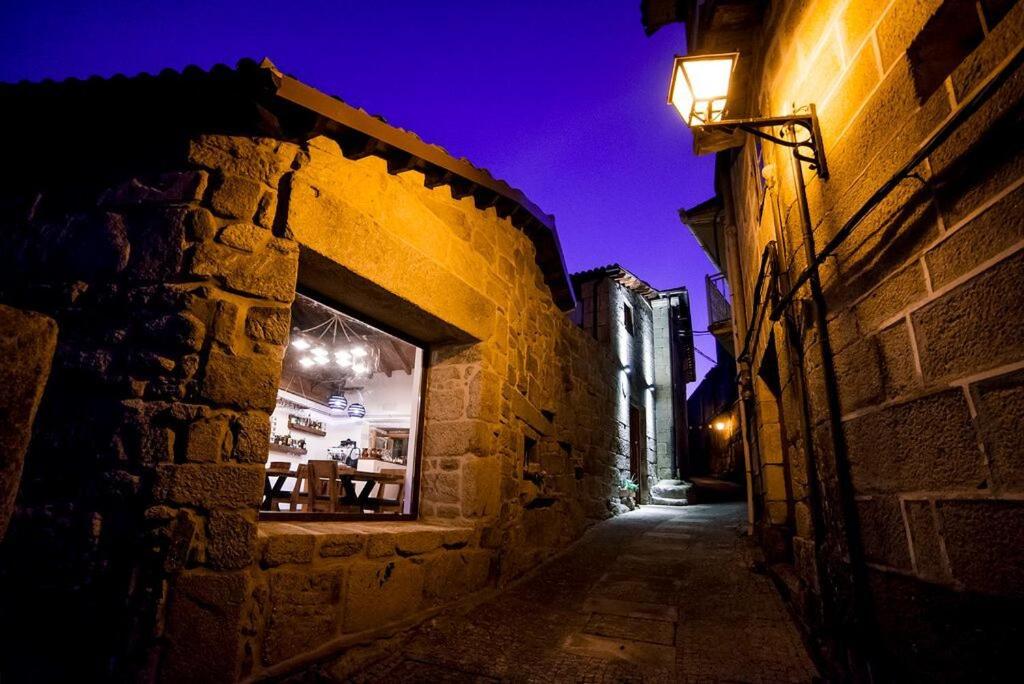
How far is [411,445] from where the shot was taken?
385 centimetres

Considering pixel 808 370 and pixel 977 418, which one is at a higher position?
pixel 808 370

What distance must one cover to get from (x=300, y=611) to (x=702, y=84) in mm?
3535

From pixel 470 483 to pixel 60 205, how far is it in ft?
9.78

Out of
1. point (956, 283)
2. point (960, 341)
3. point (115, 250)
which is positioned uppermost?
point (115, 250)

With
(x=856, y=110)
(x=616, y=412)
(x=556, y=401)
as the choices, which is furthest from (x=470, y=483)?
(x=616, y=412)

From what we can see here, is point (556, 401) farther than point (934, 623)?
Yes

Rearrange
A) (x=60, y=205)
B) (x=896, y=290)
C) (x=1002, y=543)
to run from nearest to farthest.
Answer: (x=1002, y=543) → (x=896, y=290) → (x=60, y=205)

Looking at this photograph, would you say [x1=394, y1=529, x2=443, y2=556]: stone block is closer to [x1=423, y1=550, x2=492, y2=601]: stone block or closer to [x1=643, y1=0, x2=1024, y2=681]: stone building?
[x1=423, y1=550, x2=492, y2=601]: stone block

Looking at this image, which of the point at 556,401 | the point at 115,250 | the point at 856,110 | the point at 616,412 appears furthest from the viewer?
the point at 616,412

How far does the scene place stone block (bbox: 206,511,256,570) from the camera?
2185mm

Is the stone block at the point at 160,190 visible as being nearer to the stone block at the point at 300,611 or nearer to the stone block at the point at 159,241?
the stone block at the point at 159,241

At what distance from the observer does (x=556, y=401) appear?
553cm

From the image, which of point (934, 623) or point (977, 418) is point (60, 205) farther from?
point (934, 623)

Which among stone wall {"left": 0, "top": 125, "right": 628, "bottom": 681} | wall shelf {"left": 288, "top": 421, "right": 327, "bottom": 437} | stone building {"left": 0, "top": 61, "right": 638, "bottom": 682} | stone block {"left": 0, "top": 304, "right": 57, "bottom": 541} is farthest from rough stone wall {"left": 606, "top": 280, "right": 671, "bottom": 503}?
stone block {"left": 0, "top": 304, "right": 57, "bottom": 541}
